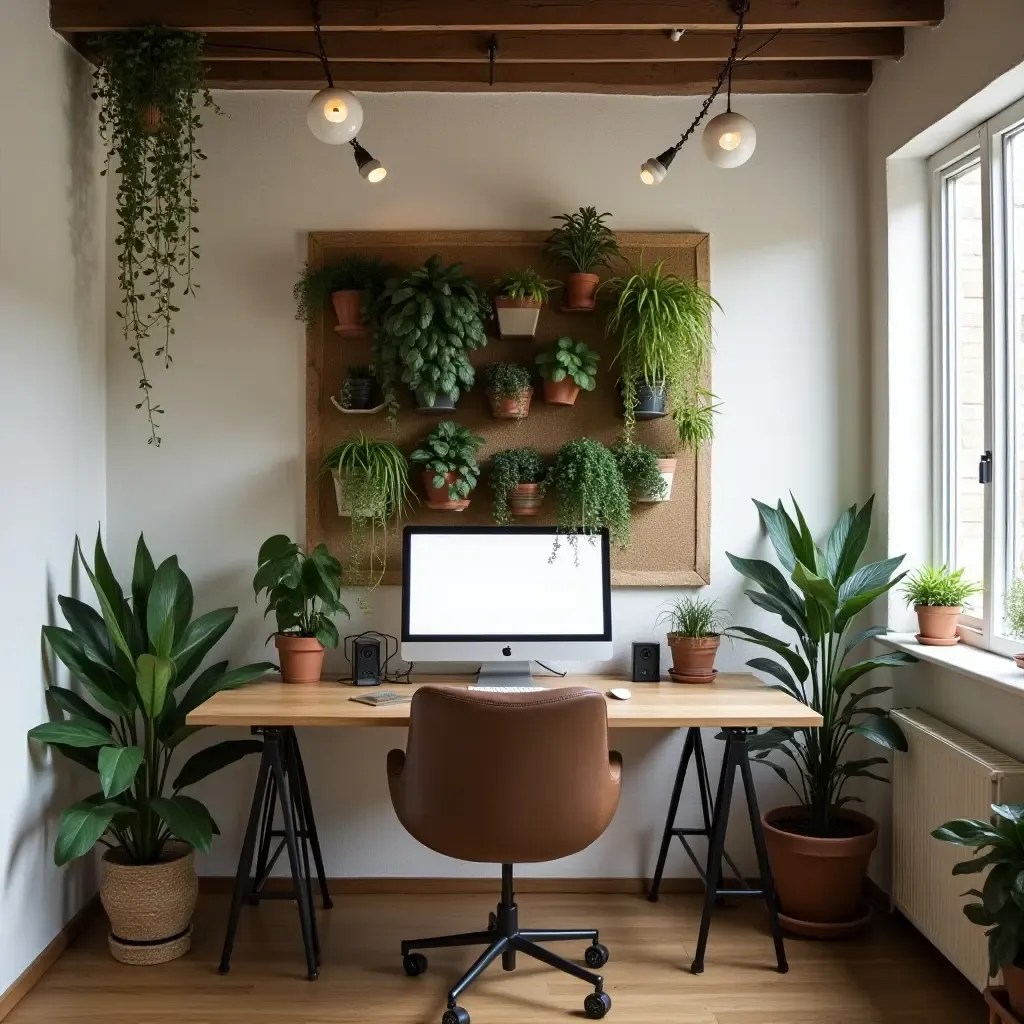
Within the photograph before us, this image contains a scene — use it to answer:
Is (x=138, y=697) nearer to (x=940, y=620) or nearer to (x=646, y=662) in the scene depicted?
(x=646, y=662)

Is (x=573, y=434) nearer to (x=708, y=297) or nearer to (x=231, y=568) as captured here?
(x=708, y=297)

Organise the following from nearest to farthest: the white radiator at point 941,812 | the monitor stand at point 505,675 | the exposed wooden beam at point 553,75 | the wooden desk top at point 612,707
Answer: the white radiator at point 941,812, the wooden desk top at point 612,707, the monitor stand at point 505,675, the exposed wooden beam at point 553,75

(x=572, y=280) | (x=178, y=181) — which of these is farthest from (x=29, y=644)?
(x=572, y=280)

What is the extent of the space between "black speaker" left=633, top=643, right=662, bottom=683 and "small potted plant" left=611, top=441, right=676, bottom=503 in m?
0.48

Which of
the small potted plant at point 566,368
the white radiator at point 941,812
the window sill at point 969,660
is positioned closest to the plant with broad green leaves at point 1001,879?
the white radiator at point 941,812

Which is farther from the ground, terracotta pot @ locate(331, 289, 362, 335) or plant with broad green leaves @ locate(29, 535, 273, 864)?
terracotta pot @ locate(331, 289, 362, 335)

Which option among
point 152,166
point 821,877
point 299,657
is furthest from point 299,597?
point 821,877

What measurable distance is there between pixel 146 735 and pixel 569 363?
1702 mm

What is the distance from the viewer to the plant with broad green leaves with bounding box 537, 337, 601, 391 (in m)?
3.18

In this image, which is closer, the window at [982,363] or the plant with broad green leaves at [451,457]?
the window at [982,363]

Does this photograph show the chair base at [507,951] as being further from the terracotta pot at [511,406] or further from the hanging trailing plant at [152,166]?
the hanging trailing plant at [152,166]

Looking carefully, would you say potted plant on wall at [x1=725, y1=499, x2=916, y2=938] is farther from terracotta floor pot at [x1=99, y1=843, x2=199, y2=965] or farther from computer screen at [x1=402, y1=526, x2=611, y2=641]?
terracotta floor pot at [x1=99, y1=843, x2=199, y2=965]

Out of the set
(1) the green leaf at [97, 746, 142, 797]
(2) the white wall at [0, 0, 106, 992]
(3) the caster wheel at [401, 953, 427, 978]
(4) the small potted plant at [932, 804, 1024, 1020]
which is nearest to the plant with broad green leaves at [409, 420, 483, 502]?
(2) the white wall at [0, 0, 106, 992]

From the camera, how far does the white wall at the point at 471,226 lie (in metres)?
3.37
